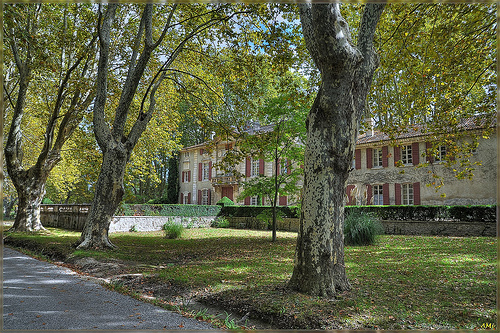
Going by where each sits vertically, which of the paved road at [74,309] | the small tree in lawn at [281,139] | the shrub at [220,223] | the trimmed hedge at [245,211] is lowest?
the shrub at [220,223]

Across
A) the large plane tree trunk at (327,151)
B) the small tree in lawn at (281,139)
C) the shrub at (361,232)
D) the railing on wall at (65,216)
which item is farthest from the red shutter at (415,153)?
the railing on wall at (65,216)

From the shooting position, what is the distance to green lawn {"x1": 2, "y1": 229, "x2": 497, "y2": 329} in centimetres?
384

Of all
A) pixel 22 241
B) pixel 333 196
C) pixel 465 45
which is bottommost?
pixel 22 241

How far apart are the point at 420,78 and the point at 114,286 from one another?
9.33 m

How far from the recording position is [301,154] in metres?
12.6

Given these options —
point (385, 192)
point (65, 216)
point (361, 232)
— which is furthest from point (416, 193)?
point (65, 216)

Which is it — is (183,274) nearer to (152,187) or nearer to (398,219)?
(398,219)

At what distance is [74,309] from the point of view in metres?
4.20

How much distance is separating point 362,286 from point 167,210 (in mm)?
19356

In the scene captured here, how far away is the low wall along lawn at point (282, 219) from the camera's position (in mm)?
14891

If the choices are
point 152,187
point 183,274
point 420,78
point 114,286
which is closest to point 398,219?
point 420,78

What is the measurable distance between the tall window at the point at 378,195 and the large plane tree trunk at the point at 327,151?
19.9 m

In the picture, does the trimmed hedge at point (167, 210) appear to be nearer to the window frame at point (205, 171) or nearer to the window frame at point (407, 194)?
the window frame at point (205, 171)

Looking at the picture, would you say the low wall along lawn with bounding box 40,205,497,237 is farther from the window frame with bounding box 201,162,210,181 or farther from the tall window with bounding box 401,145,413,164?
the window frame with bounding box 201,162,210,181
